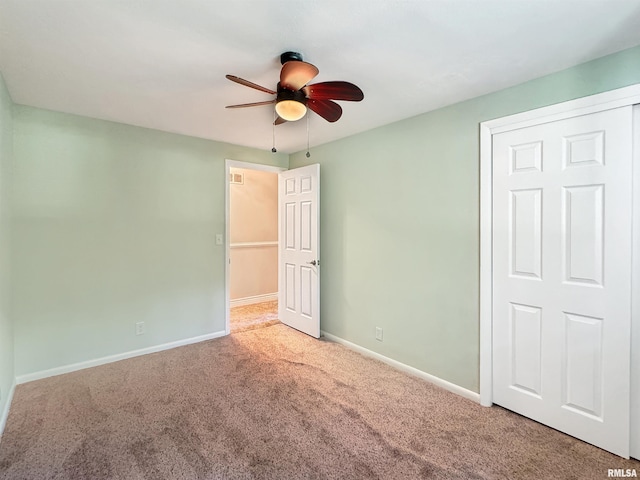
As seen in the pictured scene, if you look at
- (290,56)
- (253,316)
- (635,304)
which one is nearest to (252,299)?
(253,316)

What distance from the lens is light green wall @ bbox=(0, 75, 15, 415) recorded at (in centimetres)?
215

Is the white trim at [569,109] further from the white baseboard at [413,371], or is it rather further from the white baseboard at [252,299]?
the white baseboard at [252,299]

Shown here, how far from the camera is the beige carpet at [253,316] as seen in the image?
4140mm

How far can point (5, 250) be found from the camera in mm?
2301

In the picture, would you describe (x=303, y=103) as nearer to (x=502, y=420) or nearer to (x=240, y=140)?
(x=240, y=140)

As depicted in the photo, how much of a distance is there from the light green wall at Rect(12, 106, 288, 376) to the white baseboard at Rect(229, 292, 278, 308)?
1.49 meters

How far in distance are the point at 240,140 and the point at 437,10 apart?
2.63m

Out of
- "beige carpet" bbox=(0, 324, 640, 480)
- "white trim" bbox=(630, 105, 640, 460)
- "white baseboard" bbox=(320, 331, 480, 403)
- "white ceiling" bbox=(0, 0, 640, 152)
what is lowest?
"beige carpet" bbox=(0, 324, 640, 480)

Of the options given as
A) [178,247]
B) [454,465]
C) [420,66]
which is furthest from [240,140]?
[454,465]

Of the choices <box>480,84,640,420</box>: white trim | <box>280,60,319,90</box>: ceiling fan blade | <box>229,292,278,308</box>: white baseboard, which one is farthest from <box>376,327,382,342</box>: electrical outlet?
<box>229,292,278,308</box>: white baseboard

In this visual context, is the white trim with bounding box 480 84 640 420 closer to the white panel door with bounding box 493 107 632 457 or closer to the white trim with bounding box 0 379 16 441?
the white panel door with bounding box 493 107 632 457

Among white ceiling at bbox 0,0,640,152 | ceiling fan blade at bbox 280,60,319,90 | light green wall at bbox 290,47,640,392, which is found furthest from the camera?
light green wall at bbox 290,47,640,392

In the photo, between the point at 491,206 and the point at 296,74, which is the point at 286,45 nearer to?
the point at 296,74

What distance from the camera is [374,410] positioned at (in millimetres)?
2236
